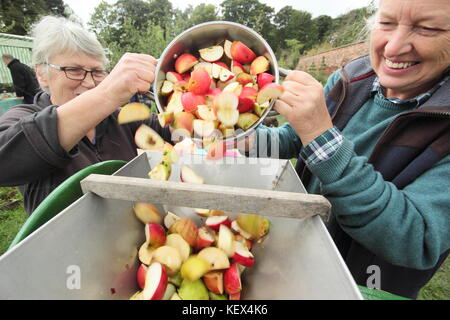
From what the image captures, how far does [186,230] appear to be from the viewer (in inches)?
30.5

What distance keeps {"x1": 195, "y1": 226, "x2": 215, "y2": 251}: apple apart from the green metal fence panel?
882 centimetres

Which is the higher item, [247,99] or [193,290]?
[247,99]

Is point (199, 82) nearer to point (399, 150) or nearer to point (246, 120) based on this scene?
point (246, 120)

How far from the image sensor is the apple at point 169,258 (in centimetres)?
68

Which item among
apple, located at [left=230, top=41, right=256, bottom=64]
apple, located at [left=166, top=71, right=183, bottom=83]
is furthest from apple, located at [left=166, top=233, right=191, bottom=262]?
apple, located at [left=230, top=41, right=256, bottom=64]

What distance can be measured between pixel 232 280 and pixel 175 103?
Answer: 0.58 meters

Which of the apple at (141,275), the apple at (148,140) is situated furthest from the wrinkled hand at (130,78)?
the apple at (141,275)

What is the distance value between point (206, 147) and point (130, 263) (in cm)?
42

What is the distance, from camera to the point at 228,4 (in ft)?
90.3

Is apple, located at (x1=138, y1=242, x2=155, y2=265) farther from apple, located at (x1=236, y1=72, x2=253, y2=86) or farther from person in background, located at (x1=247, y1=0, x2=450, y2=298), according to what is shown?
apple, located at (x1=236, y1=72, x2=253, y2=86)

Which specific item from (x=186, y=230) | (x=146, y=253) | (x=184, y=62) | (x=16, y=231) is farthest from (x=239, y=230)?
(x=16, y=231)

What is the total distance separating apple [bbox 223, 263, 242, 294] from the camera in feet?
2.23

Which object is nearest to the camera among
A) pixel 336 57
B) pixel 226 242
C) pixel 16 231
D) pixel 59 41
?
pixel 226 242
